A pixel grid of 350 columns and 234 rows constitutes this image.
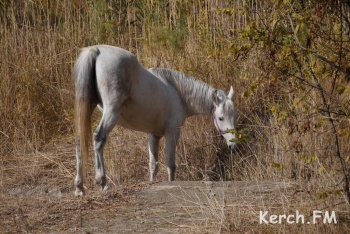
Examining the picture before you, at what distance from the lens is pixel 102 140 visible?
7629 mm

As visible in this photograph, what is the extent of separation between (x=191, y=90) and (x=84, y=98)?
1883mm

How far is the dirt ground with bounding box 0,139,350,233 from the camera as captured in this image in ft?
17.8

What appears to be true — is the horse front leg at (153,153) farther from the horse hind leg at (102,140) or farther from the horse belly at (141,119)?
the horse hind leg at (102,140)

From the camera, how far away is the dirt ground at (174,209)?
542cm

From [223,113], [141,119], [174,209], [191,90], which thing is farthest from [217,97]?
[174,209]

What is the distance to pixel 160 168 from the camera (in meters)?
9.27

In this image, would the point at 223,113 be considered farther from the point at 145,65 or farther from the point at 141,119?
the point at 145,65

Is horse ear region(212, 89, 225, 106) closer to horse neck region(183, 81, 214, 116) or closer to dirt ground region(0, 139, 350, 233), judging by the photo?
horse neck region(183, 81, 214, 116)

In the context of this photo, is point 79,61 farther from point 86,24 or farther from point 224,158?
point 86,24

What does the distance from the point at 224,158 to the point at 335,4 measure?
4792 millimetres

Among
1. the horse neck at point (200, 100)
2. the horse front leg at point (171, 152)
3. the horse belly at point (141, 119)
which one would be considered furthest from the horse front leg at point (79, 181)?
the horse neck at point (200, 100)

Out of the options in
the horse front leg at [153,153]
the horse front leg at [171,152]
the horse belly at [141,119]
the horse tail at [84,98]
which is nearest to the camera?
the horse tail at [84,98]

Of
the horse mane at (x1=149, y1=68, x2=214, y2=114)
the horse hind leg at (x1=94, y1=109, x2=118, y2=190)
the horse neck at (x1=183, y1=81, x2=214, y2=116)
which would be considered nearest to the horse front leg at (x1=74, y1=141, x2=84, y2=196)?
the horse hind leg at (x1=94, y1=109, x2=118, y2=190)

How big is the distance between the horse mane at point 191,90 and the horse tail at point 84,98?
1.31 m
